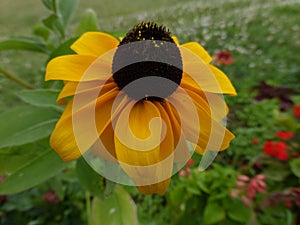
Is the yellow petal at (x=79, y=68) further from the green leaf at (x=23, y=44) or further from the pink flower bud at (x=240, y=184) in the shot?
the pink flower bud at (x=240, y=184)

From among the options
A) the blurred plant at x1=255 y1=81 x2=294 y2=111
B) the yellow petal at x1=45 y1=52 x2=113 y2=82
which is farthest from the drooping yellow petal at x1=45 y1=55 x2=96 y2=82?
the blurred plant at x1=255 y1=81 x2=294 y2=111

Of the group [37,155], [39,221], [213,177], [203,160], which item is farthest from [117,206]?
[39,221]

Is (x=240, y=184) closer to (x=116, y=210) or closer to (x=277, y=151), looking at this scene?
(x=277, y=151)

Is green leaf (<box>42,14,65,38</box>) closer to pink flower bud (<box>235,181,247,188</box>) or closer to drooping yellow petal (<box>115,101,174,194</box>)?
drooping yellow petal (<box>115,101,174,194</box>)

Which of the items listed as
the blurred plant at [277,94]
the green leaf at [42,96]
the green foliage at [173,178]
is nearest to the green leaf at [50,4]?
the green foliage at [173,178]

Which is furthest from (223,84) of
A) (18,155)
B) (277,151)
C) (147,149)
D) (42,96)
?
(277,151)

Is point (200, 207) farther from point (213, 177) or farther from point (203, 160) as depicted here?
point (203, 160)
